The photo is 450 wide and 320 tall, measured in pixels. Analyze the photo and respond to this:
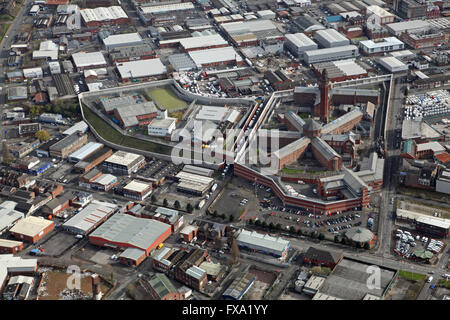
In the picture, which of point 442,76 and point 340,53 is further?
point 340,53

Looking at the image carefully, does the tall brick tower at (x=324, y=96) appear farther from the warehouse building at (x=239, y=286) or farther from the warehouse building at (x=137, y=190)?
the warehouse building at (x=239, y=286)

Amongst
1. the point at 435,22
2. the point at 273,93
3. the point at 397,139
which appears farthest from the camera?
the point at 435,22

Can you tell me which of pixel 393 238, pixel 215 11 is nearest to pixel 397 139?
pixel 393 238

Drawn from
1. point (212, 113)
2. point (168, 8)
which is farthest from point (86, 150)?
point (168, 8)

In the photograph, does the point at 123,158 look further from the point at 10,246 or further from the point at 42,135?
the point at 10,246

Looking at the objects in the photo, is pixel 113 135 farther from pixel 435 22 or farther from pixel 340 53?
pixel 435 22

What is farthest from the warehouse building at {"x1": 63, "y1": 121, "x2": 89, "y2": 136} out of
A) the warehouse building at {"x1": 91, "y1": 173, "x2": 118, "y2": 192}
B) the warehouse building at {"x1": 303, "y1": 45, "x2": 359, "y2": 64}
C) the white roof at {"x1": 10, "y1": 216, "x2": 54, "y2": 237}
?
the warehouse building at {"x1": 303, "y1": 45, "x2": 359, "y2": 64}

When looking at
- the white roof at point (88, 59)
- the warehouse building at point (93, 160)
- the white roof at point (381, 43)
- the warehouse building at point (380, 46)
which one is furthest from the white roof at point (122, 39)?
the white roof at point (381, 43)
